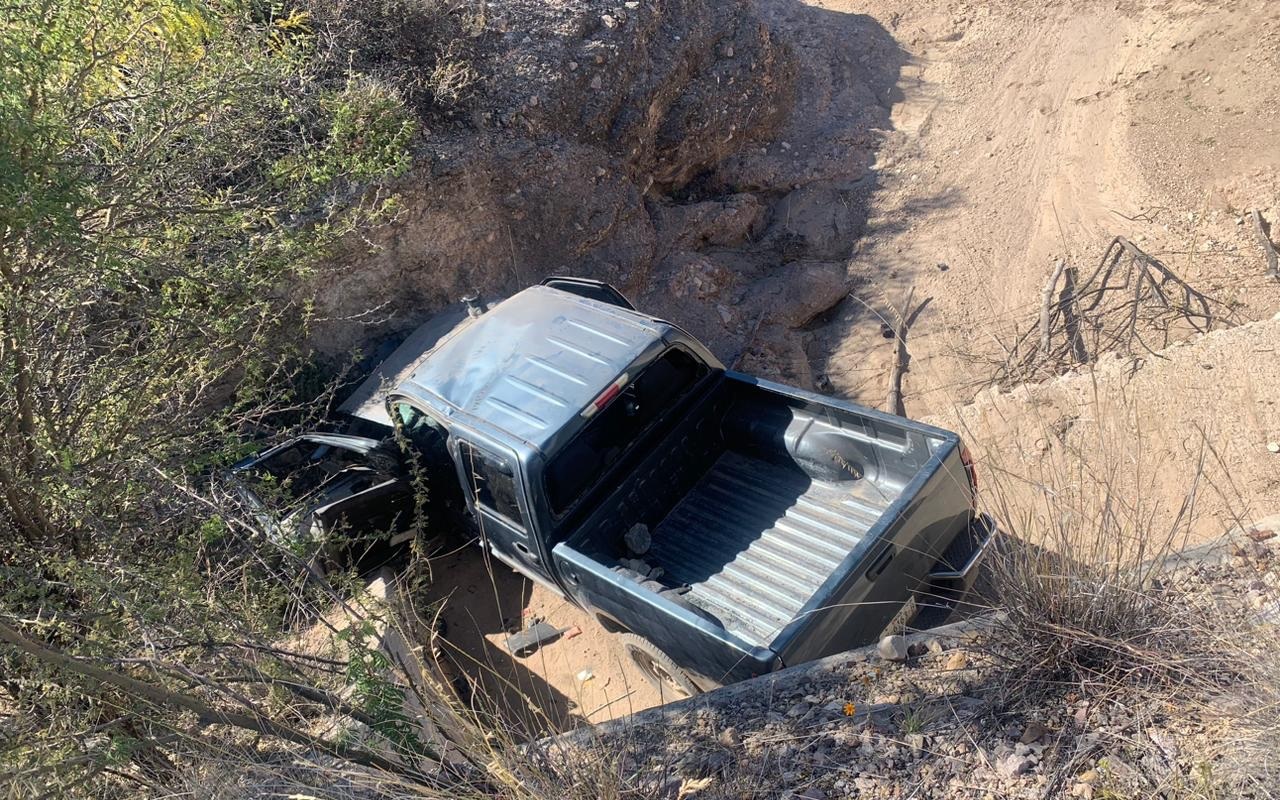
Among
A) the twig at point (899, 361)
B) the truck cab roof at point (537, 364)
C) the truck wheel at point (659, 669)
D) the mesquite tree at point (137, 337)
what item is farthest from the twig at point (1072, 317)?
the mesquite tree at point (137, 337)

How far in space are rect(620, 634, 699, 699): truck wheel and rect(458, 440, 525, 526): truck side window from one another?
3.23 feet

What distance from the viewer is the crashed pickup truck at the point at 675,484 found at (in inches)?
173

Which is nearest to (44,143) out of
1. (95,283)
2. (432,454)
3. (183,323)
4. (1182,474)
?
(95,283)

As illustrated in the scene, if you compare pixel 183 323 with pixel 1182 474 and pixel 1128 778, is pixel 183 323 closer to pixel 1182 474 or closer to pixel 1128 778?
pixel 1128 778

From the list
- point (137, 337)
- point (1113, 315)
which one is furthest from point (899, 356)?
point (137, 337)

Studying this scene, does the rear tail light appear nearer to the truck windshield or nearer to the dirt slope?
the truck windshield

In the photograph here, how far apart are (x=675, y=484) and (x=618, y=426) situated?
66 centimetres

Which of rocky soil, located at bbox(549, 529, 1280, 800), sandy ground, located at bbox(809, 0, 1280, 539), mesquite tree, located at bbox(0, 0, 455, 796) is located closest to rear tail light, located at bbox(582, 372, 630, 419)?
rocky soil, located at bbox(549, 529, 1280, 800)

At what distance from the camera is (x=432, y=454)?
5.53m

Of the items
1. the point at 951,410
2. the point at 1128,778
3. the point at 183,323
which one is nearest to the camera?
the point at 1128,778

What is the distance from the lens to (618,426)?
5.22 metres

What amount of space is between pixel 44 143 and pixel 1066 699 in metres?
5.97

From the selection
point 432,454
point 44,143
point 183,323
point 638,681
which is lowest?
point 638,681

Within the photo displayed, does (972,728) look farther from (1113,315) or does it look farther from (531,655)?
(1113,315)
